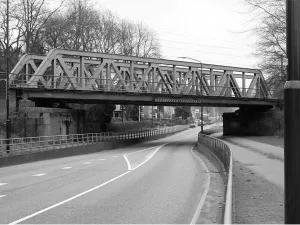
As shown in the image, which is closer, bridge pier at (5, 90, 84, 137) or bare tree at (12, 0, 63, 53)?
bridge pier at (5, 90, 84, 137)

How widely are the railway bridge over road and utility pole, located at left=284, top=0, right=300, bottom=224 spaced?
3226cm

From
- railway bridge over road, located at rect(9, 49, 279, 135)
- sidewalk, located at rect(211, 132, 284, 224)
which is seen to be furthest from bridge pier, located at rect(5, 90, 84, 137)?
sidewalk, located at rect(211, 132, 284, 224)

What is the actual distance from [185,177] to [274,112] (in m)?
39.7

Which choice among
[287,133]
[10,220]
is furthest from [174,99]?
[287,133]

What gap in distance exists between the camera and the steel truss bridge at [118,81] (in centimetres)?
3662

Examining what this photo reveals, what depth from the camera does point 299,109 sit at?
339 centimetres

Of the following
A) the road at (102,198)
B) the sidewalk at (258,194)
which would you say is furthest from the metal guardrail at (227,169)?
the road at (102,198)

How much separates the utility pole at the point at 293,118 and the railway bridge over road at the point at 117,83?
106 ft

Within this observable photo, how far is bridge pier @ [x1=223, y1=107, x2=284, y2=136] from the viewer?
172ft

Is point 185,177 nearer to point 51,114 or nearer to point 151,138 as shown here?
point 51,114

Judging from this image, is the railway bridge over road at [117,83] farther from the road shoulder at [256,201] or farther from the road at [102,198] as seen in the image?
the road shoulder at [256,201]

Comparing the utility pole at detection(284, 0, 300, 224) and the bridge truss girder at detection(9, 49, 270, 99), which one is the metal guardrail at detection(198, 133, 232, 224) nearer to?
the utility pole at detection(284, 0, 300, 224)

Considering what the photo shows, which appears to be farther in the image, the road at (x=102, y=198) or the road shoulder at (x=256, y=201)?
the road at (x=102, y=198)

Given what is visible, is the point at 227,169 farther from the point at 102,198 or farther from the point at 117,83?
the point at 117,83
